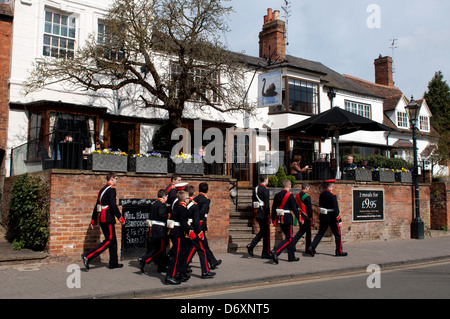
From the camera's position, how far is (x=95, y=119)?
1456cm

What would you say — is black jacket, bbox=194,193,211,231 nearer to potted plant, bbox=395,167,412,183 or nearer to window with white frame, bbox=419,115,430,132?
potted plant, bbox=395,167,412,183

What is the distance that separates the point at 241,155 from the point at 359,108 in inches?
429

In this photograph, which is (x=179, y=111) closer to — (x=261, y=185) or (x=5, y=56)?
(x=261, y=185)

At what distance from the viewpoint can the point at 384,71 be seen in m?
33.4

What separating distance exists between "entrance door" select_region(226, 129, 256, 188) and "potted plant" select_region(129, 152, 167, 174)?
6.97 metres

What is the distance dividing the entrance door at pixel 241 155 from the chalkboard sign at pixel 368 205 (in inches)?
199

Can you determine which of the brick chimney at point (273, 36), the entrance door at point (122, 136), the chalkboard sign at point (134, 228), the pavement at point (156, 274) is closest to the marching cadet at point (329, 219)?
the pavement at point (156, 274)

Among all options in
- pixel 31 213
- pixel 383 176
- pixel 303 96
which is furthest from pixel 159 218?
pixel 303 96

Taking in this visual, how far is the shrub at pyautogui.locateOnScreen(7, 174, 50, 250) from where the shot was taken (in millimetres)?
9355

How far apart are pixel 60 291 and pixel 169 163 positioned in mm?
4851

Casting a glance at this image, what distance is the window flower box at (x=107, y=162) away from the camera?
386 inches

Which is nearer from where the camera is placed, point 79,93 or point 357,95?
point 79,93

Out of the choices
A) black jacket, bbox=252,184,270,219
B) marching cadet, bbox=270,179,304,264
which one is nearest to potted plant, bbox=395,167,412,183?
marching cadet, bbox=270,179,304,264
